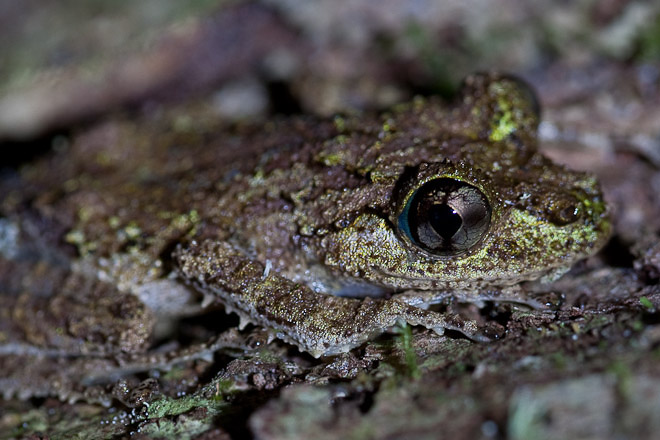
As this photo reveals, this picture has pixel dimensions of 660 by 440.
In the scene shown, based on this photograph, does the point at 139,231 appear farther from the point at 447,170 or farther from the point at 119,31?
the point at 119,31

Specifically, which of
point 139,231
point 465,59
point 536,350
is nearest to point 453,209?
point 536,350

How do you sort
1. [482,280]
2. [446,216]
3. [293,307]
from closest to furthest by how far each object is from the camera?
[446,216] < [482,280] < [293,307]

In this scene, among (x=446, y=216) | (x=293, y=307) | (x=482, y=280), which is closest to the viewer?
(x=446, y=216)

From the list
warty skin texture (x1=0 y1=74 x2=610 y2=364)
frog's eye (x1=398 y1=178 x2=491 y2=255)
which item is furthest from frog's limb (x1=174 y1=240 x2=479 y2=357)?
frog's eye (x1=398 y1=178 x2=491 y2=255)

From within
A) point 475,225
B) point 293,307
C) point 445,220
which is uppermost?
point 475,225

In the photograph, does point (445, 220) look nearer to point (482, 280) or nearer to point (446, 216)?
point (446, 216)

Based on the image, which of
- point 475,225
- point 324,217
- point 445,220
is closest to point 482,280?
point 475,225

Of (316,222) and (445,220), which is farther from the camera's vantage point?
(316,222)
